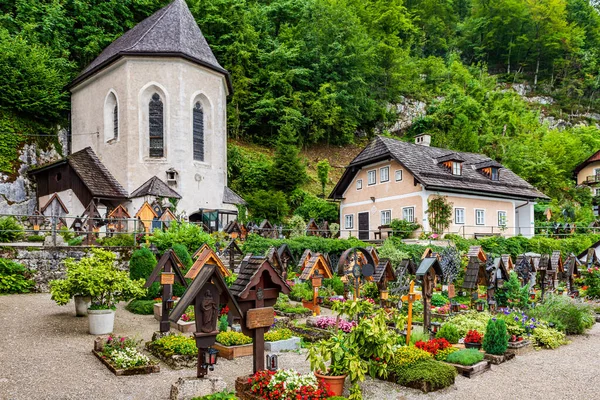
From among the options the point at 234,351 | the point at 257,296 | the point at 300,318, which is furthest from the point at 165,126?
the point at 257,296

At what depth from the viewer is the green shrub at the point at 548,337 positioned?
11.2 m

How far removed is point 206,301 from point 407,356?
4022 mm

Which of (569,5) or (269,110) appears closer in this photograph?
(269,110)

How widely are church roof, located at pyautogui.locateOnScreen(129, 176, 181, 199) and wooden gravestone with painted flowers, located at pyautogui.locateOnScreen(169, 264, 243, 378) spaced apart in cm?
2048

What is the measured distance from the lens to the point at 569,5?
74250 millimetres

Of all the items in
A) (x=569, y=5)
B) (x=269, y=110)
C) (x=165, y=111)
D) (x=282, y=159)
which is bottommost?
(x=282, y=159)

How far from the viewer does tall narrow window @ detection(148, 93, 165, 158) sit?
91.2 ft

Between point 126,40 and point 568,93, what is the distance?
2432 inches

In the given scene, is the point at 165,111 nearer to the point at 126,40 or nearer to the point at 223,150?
the point at 223,150

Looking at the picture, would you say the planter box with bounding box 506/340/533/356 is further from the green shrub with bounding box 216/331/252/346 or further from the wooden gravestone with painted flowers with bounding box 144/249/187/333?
the wooden gravestone with painted flowers with bounding box 144/249/187/333

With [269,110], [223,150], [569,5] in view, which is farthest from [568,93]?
[223,150]

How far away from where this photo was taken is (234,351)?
9438mm

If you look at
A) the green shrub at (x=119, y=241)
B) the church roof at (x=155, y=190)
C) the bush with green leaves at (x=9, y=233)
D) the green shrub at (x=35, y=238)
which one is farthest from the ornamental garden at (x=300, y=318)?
the church roof at (x=155, y=190)

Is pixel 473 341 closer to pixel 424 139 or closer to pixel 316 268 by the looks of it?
pixel 316 268
